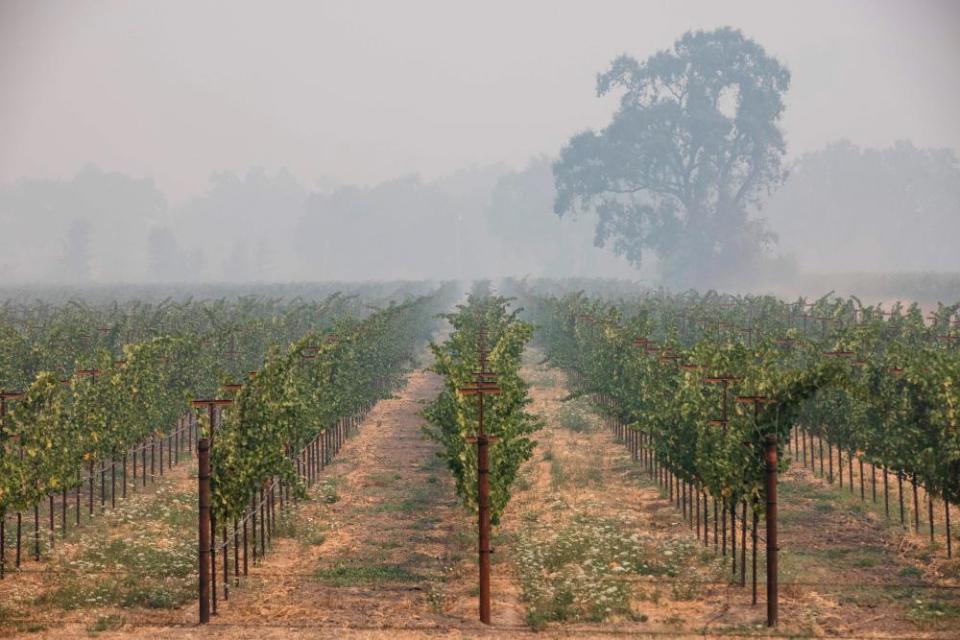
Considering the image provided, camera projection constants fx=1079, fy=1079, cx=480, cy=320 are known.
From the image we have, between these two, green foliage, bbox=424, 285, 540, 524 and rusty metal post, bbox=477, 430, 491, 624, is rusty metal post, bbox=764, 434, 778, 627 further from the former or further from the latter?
green foliage, bbox=424, 285, 540, 524

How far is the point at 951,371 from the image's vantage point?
15055 millimetres

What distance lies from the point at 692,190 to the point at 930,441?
230 feet

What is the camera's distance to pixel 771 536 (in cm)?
1231

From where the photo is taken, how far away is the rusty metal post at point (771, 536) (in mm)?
12305

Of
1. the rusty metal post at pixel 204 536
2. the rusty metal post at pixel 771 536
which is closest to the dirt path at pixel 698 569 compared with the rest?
the rusty metal post at pixel 771 536

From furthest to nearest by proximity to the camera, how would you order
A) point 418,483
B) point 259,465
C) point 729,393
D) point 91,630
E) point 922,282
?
point 922,282, point 418,483, point 729,393, point 259,465, point 91,630

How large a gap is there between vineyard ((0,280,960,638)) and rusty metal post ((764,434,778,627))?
3 cm

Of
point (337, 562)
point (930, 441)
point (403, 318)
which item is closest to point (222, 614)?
point (337, 562)

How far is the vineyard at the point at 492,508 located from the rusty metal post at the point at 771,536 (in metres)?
0.03

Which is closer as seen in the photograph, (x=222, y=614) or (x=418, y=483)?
(x=222, y=614)

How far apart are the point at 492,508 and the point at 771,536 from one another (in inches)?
172

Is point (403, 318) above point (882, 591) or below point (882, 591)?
above

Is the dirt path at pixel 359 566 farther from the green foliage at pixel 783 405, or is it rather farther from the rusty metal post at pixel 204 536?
the green foliage at pixel 783 405

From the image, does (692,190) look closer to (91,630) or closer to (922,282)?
(922,282)
